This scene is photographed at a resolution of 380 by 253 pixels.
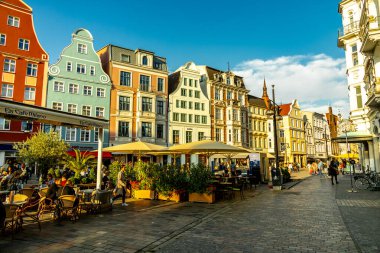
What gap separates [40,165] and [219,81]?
3175 cm

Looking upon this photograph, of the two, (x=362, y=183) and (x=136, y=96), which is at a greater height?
(x=136, y=96)

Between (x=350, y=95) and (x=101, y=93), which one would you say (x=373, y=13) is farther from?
(x=101, y=93)

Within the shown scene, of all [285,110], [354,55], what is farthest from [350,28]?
[285,110]

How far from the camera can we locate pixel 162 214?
31.7ft

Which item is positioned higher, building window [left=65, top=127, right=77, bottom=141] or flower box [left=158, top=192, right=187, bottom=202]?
building window [left=65, top=127, right=77, bottom=141]

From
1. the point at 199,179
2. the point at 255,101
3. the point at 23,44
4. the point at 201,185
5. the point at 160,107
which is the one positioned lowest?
the point at 201,185

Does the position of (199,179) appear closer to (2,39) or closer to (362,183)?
(362,183)

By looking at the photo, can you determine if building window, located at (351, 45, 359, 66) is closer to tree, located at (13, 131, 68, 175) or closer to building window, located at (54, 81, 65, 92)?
tree, located at (13, 131, 68, 175)

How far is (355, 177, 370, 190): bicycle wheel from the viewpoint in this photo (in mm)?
17406

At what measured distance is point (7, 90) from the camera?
90.5 feet

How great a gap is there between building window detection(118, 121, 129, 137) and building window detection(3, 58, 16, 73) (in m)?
12.8

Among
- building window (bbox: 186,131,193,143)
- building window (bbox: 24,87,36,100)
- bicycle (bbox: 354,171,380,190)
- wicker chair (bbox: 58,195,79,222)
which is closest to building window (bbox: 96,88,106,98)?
building window (bbox: 24,87,36,100)

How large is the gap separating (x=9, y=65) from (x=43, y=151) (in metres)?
12.2

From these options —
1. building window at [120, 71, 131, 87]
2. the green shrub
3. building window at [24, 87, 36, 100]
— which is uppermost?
building window at [120, 71, 131, 87]
